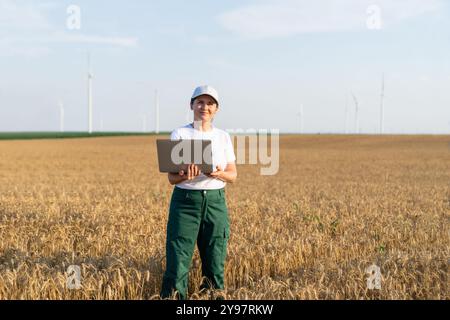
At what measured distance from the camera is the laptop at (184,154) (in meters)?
4.94

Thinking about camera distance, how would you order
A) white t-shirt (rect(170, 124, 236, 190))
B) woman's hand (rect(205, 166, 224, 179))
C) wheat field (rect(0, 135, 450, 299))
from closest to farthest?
woman's hand (rect(205, 166, 224, 179)) < white t-shirt (rect(170, 124, 236, 190)) < wheat field (rect(0, 135, 450, 299))

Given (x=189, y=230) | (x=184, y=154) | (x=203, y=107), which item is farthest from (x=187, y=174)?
(x=203, y=107)

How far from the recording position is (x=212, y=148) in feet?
17.6

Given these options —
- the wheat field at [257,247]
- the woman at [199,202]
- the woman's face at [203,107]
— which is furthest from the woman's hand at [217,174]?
the wheat field at [257,247]

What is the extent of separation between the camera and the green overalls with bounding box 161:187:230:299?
529 centimetres

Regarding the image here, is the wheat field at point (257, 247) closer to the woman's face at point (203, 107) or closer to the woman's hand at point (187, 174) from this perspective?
the woman's hand at point (187, 174)

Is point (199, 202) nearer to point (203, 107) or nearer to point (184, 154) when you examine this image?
point (184, 154)

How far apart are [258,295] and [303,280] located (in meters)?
1.27

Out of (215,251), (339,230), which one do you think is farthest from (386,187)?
(215,251)

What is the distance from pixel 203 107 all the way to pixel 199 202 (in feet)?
3.70

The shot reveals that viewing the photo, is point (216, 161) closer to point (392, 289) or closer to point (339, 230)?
point (392, 289)

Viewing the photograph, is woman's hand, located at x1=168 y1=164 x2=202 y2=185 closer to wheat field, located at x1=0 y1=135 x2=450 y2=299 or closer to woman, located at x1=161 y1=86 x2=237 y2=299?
woman, located at x1=161 y1=86 x2=237 y2=299

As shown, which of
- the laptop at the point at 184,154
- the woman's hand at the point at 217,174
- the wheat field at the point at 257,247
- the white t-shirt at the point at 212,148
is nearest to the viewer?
the laptop at the point at 184,154

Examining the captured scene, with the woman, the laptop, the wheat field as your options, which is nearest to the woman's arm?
the woman
